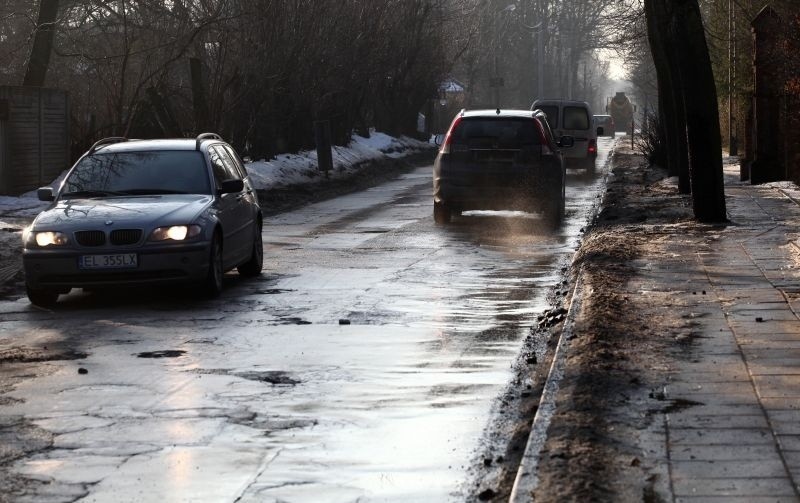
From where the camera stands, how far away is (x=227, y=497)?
6082mm

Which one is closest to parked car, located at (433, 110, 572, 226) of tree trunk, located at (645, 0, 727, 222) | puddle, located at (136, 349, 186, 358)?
tree trunk, located at (645, 0, 727, 222)

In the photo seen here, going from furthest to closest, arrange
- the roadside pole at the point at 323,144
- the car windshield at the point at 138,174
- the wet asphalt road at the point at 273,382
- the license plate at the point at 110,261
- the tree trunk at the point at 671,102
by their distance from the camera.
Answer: the roadside pole at the point at 323,144
the tree trunk at the point at 671,102
the car windshield at the point at 138,174
the license plate at the point at 110,261
the wet asphalt road at the point at 273,382

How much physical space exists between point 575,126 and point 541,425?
32589 mm

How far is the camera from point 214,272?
1312cm

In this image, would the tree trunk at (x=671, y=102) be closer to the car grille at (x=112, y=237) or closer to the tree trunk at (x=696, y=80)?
the tree trunk at (x=696, y=80)

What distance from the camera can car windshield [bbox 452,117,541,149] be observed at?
69.3 ft

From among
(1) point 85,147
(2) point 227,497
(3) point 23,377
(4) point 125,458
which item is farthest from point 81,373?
(1) point 85,147

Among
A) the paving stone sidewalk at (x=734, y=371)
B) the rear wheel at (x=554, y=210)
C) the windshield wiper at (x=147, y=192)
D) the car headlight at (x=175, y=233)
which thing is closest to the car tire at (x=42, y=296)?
the car headlight at (x=175, y=233)

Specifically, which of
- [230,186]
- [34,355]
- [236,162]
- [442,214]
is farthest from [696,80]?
[34,355]

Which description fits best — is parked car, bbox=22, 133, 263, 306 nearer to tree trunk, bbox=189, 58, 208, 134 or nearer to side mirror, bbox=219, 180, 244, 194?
side mirror, bbox=219, 180, 244, 194

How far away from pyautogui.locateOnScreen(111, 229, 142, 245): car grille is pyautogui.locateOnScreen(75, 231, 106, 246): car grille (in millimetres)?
92

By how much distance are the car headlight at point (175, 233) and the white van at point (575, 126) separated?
2594cm

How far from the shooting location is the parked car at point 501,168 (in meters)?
20.8

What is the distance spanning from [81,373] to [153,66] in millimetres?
26725
